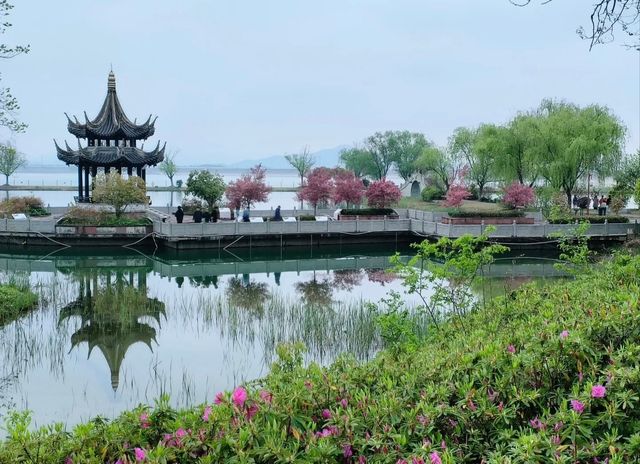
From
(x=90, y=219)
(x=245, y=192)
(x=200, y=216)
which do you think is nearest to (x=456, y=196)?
(x=245, y=192)

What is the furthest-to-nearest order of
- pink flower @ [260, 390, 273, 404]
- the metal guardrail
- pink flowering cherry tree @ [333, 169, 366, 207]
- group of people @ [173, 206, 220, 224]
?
1. pink flowering cherry tree @ [333, 169, 366, 207]
2. group of people @ [173, 206, 220, 224]
3. the metal guardrail
4. pink flower @ [260, 390, 273, 404]

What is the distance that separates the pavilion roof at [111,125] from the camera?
117 feet

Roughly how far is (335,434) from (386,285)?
17092mm

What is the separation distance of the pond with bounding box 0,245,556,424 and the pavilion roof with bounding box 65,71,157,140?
12.5m

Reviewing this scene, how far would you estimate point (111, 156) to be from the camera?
3531 centimetres

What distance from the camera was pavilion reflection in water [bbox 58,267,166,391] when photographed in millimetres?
12625

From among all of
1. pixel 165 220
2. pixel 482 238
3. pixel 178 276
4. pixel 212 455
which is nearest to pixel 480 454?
pixel 212 455

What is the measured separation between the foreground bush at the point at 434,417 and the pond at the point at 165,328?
5.76 metres

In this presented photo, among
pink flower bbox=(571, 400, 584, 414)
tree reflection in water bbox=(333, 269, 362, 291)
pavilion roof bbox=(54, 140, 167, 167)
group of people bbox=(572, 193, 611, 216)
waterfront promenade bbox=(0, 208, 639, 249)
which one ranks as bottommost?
tree reflection in water bbox=(333, 269, 362, 291)

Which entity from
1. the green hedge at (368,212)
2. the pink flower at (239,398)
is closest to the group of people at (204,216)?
the green hedge at (368,212)

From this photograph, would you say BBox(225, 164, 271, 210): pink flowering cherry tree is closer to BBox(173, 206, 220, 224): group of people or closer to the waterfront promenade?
BBox(173, 206, 220, 224): group of people

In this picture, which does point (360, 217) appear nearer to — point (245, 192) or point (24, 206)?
point (245, 192)

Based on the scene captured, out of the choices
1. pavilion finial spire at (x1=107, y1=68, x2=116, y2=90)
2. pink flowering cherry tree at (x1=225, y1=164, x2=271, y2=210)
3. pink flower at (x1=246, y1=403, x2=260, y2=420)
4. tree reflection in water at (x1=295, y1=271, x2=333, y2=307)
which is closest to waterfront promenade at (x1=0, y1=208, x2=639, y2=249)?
pink flowering cherry tree at (x1=225, y1=164, x2=271, y2=210)

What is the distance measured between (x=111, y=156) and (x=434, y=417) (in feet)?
111
